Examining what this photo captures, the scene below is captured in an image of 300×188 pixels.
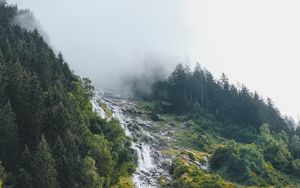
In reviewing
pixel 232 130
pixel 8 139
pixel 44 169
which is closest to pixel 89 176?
pixel 44 169

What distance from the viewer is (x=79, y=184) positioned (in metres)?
74.0

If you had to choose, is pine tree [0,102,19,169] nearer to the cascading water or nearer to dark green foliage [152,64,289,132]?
the cascading water

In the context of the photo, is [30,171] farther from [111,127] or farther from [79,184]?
[111,127]

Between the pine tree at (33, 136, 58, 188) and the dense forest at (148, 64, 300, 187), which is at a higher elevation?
the dense forest at (148, 64, 300, 187)

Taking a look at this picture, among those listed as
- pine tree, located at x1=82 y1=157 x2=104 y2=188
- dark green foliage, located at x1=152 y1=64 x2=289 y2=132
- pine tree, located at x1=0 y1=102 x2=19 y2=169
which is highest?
dark green foliage, located at x1=152 y1=64 x2=289 y2=132

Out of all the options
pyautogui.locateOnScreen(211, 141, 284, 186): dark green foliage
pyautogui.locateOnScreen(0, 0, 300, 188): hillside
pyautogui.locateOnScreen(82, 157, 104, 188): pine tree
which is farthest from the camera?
pyautogui.locateOnScreen(211, 141, 284, 186): dark green foliage

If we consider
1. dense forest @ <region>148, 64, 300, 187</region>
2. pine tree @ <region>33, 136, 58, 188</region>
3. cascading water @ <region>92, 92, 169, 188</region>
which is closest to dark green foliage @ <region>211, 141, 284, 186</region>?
dense forest @ <region>148, 64, 300, 187</region>

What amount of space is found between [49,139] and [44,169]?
13.3 metres

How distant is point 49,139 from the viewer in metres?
81.4

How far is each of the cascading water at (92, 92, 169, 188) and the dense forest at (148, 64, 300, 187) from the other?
5.86m

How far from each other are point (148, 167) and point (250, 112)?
6154cm

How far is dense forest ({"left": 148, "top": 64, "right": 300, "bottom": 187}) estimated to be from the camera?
4469 inches

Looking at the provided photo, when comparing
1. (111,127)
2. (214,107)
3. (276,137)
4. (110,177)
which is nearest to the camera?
(110,177)

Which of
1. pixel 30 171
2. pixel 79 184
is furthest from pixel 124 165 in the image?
pixel 30 171
